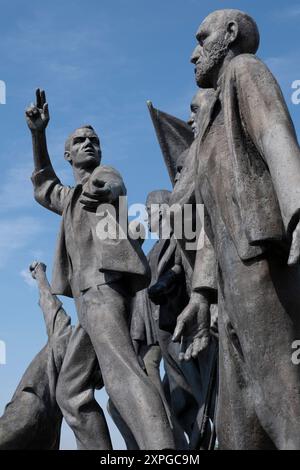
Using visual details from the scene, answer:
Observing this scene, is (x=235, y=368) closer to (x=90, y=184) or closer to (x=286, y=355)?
(x=286, y=355)

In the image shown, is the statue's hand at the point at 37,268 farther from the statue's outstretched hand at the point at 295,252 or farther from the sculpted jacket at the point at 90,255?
the statue's outstretched hand at the point at 295,252

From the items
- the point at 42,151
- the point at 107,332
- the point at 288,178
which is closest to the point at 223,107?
the point at 288,178

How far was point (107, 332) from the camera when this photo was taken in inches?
257

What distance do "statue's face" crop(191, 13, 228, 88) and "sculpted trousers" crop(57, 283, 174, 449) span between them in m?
2.21

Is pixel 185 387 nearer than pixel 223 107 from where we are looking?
No

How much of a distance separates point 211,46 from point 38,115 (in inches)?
132

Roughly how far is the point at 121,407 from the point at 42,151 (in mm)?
2595

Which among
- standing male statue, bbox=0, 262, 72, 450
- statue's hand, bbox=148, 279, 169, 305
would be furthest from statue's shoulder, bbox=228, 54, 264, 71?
standing male statue, bbox=0, 262, 72, 450

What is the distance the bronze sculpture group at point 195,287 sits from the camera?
13.4ft

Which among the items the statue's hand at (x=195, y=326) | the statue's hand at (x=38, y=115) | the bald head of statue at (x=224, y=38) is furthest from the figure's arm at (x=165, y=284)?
the bald head of statue at (x=224, y=38)

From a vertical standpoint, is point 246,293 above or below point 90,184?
below

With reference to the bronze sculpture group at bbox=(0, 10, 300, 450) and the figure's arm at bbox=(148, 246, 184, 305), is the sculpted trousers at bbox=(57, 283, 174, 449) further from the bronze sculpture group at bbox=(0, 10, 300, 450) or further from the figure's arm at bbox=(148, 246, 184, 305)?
the figure's arm at bbox=(148, 246, 184, 305)
